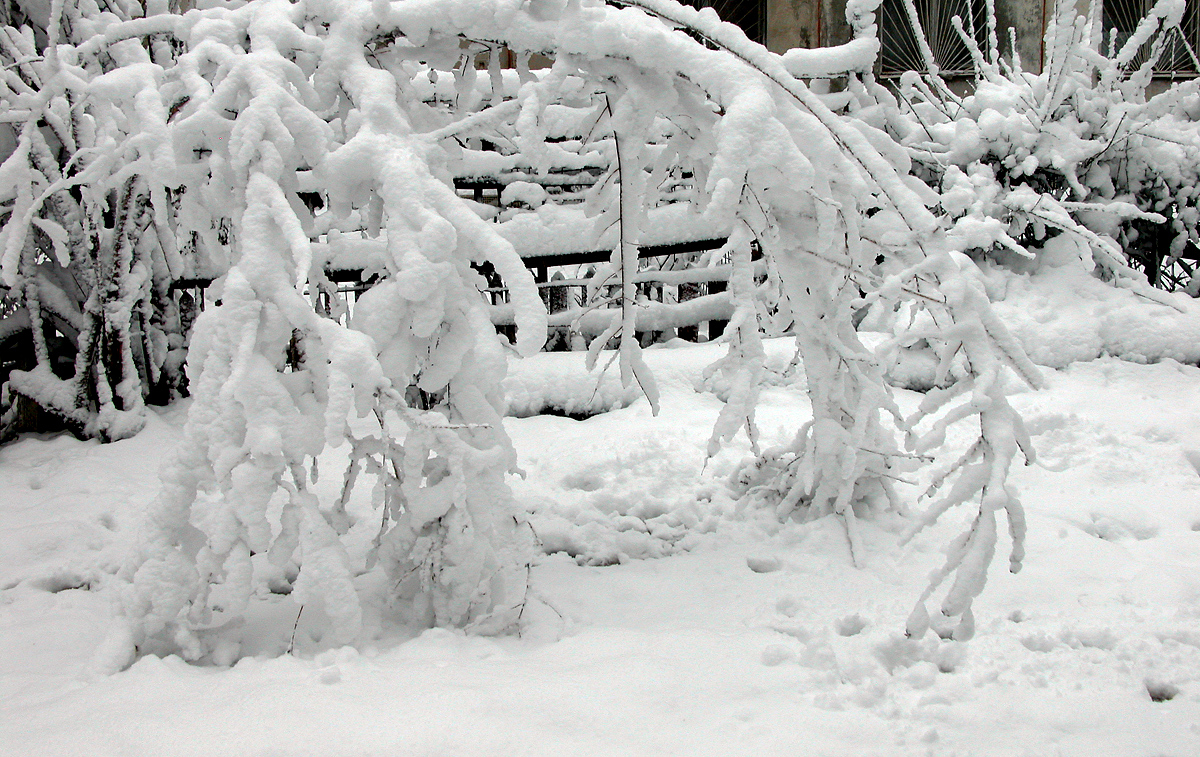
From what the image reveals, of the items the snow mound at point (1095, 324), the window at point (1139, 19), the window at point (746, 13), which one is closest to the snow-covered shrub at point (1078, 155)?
the snow mound at point (1095, 324)

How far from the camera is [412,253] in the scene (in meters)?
1.64

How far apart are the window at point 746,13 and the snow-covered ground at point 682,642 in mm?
8677

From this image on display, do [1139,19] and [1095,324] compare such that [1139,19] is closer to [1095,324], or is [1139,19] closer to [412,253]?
[1095,324]

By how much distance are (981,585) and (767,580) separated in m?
0.86

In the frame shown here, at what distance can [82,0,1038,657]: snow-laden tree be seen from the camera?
1.65 meters

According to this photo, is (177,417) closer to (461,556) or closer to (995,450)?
(461,556)

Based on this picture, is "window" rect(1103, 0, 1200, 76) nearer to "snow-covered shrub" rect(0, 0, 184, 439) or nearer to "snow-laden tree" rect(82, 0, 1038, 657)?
"snow-laden tree" rect(82, 0, 1038, 657)

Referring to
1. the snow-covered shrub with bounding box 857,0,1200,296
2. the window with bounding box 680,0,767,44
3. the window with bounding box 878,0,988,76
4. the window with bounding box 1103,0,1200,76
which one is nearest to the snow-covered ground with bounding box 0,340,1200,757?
the snow-covered shrub with bounding box 857,0,1200,296

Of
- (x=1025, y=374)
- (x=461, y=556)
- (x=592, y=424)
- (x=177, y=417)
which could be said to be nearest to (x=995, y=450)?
(x=1025, y=374)

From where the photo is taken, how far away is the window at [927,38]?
10453 millimetres

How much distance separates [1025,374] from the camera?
5.45 feet

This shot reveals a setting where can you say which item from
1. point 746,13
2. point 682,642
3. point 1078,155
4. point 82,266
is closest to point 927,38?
point 746,13

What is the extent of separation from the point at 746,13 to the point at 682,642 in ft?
34.4

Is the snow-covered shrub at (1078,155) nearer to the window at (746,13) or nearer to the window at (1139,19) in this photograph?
the window at (746,13)
